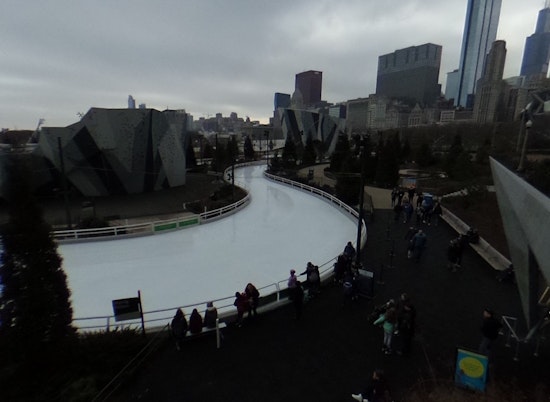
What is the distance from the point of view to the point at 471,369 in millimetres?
6090

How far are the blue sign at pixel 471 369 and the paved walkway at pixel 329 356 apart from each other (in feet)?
1.33

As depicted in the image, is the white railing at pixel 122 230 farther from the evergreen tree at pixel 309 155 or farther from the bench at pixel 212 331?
the evergreen tree at pixel 309 155

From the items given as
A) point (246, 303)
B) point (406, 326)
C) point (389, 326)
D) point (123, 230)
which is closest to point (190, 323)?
point (246, 303)

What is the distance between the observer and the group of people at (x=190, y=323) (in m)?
7.55

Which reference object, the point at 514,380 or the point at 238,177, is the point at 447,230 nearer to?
the point at 514,380

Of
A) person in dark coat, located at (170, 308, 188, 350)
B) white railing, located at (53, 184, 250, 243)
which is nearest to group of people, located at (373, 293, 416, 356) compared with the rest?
person in dark coat, located at (170, 308, 188, 350)

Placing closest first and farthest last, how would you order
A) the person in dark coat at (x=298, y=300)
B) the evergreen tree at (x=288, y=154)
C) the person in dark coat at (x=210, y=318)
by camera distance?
the person in dark coat at (x=210, y=318) → the person in dark coat at (x=298, y=300) → the evergreen tree at (x=288, y=154)

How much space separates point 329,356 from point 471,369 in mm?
2936

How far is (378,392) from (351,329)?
9.48ft

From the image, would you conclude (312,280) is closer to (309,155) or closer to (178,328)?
(178,328)

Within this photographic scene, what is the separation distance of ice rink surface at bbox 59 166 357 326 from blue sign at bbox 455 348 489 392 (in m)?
5.45

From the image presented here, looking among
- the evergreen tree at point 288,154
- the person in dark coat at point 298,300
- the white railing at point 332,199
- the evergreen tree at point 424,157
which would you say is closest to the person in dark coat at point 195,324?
the person in dark coat at point 298,300

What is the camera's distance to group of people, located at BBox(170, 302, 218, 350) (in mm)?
7555

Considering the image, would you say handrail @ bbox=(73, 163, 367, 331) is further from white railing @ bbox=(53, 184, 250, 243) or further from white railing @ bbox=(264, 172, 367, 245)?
white railing @ bbox=(53, 184, 250, 243)
